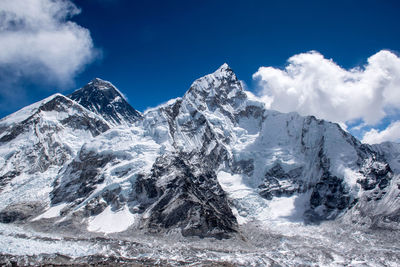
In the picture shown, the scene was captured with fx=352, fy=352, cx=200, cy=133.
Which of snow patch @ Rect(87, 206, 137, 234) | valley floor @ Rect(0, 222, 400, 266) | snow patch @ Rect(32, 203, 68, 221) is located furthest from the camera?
snow patch @ Rect(32, 203, 68, 221)

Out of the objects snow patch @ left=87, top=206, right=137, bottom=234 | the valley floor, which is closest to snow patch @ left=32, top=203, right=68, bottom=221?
the valley floor

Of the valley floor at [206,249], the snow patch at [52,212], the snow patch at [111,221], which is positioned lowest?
the valley floor at [206,249]

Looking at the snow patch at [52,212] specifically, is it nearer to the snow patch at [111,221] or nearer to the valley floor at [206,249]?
the valley floor at [206,249]

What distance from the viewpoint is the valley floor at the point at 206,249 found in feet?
359

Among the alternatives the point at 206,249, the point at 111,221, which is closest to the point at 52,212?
the point at 111,221

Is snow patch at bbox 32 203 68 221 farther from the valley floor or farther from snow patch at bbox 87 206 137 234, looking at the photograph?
snow patch at bbox 87 206 137 234

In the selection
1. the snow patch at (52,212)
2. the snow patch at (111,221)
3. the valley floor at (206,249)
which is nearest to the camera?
the valley floor at (206,249)

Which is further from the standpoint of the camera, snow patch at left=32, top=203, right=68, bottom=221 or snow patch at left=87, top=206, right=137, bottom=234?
snow patch at left=32, top=203, right=68, bottom=221

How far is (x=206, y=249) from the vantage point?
12531 centimetres

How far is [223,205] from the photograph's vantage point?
7042 inches

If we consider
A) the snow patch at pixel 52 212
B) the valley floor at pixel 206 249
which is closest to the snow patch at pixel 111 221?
the valley floor at pixel 206 249

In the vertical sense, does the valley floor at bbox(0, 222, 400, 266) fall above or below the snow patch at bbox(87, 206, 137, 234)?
below

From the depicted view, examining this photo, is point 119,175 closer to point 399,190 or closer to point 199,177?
point 199,177

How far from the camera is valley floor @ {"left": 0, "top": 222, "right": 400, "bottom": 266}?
10931 centimetres
